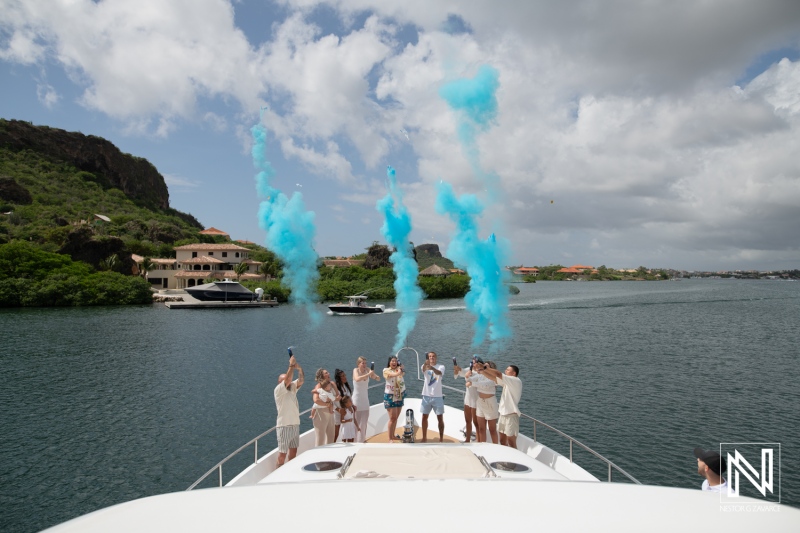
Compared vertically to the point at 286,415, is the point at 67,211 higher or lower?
higher

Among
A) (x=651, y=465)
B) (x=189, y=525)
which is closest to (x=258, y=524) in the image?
(x=189, y=525)

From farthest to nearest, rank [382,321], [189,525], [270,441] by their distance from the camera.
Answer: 1. [382,321]
2. [270,441]
3. [189,525]

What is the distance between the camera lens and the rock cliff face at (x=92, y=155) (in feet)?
424

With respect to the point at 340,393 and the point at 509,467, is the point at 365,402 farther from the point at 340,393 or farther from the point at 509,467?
the point at 509,467

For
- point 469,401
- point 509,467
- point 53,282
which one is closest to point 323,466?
point 509,467

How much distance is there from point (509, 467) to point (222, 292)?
74.8 meters

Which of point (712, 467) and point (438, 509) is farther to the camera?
point (712, 467)

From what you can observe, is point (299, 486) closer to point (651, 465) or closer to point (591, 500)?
point (591, 500)

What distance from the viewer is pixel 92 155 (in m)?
140

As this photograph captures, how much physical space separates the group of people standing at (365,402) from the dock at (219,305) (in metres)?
65.1

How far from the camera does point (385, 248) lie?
92.7 m

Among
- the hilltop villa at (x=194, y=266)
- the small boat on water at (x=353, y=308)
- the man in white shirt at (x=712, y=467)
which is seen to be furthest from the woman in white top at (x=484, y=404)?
the hilltop villa at (x=194, y=266)

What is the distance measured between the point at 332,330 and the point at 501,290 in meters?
26.4

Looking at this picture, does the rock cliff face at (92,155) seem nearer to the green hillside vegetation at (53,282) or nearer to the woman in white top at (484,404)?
the green hillside vegetation at (53,282)
